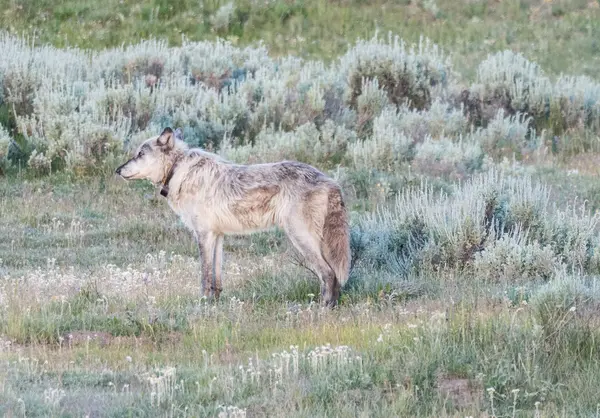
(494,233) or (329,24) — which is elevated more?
(494,233)

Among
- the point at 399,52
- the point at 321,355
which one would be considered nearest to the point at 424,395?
the point at 321,355

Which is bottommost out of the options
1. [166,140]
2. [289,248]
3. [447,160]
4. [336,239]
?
[447,160]

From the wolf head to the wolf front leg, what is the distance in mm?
757

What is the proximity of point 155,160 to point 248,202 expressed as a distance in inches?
46.3

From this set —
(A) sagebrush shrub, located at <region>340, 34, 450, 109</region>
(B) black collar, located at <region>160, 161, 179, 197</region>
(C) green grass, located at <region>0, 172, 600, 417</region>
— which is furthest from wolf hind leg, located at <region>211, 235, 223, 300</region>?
(A) sagebrush shrub, located at <region>340, 34, 450, 109</region>

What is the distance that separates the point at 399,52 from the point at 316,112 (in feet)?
10.8

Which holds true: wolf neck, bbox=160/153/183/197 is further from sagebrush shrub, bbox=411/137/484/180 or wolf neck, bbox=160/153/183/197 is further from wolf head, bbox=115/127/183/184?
sagebrush shrub, bbox=411/137/484/180

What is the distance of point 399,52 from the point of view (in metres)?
22.2

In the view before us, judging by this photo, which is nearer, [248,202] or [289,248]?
[248,202]

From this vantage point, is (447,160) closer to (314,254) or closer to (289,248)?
(289,248)

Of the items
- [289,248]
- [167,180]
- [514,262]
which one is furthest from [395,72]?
[167,180]

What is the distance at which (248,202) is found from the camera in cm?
1027

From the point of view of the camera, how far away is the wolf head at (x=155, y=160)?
1086 centimetres

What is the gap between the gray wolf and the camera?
397 inches
